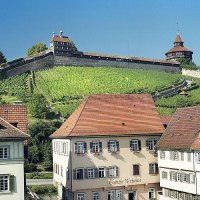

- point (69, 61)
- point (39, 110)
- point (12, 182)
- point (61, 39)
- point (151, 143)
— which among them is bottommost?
point (12, 182)

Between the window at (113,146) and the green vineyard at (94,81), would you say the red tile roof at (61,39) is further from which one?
the window at (113,146)

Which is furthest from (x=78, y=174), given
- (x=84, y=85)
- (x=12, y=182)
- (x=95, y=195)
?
(x=84, y=85)

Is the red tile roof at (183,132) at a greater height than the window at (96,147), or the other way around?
the red tile roof at (183,132)

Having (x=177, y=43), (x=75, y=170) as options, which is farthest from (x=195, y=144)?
(x=177, y=43)

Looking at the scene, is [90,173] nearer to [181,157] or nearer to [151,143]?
[151,143]

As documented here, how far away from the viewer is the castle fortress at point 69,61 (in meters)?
119

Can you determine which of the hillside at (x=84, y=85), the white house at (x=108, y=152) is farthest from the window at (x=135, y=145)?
the hillside at (x=84, y=85)

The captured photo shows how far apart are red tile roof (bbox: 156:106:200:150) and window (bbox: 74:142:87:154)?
8179mm

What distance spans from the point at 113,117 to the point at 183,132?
8.50 m

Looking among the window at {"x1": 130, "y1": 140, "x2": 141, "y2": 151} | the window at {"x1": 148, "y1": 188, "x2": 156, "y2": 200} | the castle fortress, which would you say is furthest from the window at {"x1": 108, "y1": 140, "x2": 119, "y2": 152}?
the castle fortress

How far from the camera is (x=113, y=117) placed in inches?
1933

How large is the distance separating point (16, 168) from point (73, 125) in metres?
15.6

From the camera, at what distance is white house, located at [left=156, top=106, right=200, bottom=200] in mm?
41094

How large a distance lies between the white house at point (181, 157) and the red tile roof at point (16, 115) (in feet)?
52.1
